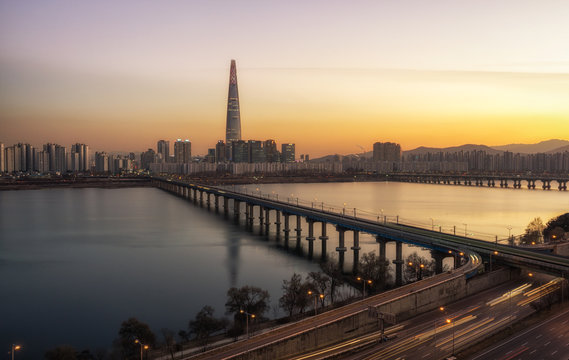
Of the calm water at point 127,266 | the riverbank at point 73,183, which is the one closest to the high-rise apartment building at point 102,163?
the riverbank at point 73,183

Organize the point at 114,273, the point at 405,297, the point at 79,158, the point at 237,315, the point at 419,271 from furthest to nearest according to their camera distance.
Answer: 1. the point at 79,158
2. the point at 114,273
3. the point at 419,271
4. the point at 237,315
5. the point at 405,297

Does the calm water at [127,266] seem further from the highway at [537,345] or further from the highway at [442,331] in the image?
the highway at [537,345]

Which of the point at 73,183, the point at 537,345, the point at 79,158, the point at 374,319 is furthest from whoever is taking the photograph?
the point at 79,158

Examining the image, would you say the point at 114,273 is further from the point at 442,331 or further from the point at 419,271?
the point at 442,331

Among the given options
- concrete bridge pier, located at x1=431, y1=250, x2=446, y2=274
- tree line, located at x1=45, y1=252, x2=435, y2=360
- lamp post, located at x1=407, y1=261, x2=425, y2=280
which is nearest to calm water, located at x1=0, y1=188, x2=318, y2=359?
tree line, located at x1=45, y1=252, x2=435, y2=360

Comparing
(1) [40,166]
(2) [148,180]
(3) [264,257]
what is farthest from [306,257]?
(1) [40,166]

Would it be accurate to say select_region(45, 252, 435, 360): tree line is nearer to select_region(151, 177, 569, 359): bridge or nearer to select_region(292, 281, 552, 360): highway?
select_region(151, 177, 569, 359): bridge

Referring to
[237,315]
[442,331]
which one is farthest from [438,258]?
[237,315]
